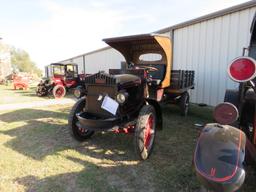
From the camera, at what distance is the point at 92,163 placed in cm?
290

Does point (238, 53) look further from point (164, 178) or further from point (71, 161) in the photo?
point (71, 161)

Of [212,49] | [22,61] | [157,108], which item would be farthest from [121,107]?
[22,61]

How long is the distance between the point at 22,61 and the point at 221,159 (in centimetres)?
6104

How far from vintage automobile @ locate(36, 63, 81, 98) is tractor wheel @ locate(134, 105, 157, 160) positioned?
7896 millimetres

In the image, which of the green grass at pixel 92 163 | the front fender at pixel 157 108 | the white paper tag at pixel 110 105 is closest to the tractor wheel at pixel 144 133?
the green grass at pixel 92 163

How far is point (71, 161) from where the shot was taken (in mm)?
2957

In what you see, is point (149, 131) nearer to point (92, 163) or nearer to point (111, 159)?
point (111, 159)

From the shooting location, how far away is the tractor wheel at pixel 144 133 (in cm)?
284

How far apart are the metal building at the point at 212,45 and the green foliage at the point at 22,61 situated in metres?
50.8

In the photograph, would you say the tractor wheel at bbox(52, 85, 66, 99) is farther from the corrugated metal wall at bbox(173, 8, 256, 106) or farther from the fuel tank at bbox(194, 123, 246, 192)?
the fuel tank at bbox(194, 123, 246, 192)

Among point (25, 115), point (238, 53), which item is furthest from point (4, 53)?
point (238, 53)

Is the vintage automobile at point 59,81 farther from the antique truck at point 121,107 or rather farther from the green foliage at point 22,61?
the green foliage at point 22,61

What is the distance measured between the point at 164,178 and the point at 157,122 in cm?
133

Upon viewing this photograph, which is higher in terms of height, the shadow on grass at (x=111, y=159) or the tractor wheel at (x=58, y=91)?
the tractor wheel at (x=58, y=91)
